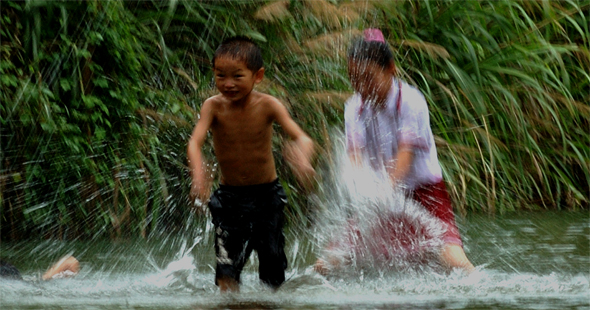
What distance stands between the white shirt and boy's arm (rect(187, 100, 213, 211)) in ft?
2.38

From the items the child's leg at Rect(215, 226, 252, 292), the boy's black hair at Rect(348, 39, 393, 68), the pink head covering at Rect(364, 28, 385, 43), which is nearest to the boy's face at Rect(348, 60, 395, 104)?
the boy's black hair at Rect(348, 39, 393, 68)

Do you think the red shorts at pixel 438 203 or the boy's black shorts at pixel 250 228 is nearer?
the boy's black shorts at pixel 250 228

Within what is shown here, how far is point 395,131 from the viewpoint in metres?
4.61

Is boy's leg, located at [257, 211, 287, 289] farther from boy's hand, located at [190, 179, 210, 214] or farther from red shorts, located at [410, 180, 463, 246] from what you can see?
red shorts, located at [410, 180, 463, 246]

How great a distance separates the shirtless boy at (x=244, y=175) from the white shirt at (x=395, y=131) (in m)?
0.46

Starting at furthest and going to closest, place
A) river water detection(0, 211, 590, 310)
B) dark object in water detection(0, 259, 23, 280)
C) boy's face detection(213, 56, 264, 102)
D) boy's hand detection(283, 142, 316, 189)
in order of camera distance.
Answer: dark object in water detection(0, 259, 23, 280)
boy's face detection(213, 56, 264, 102)
boy's hand detection(283, 142, 316, 189)
river water detection(0, 211, 590, 310)

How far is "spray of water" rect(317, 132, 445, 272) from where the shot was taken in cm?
471

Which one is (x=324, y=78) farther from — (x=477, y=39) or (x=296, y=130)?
(x=296, y=130)

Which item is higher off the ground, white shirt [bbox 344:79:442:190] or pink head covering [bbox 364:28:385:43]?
pink head covering [bbox 364:28:385:43]

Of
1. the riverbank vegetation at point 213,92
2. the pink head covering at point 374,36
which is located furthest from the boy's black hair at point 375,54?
the riverbank vegetation at point 213,92

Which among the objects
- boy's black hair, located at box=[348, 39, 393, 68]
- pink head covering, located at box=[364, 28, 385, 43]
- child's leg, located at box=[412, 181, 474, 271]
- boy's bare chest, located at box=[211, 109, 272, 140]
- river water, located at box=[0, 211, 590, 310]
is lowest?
river water, located at box=[0, 211, 590, 310]

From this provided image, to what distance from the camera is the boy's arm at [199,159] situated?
3926 millimetres

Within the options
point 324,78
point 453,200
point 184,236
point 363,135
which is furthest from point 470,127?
point 363,135

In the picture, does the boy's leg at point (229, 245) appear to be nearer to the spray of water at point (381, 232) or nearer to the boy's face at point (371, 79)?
the spray of water at point (381, 232)
